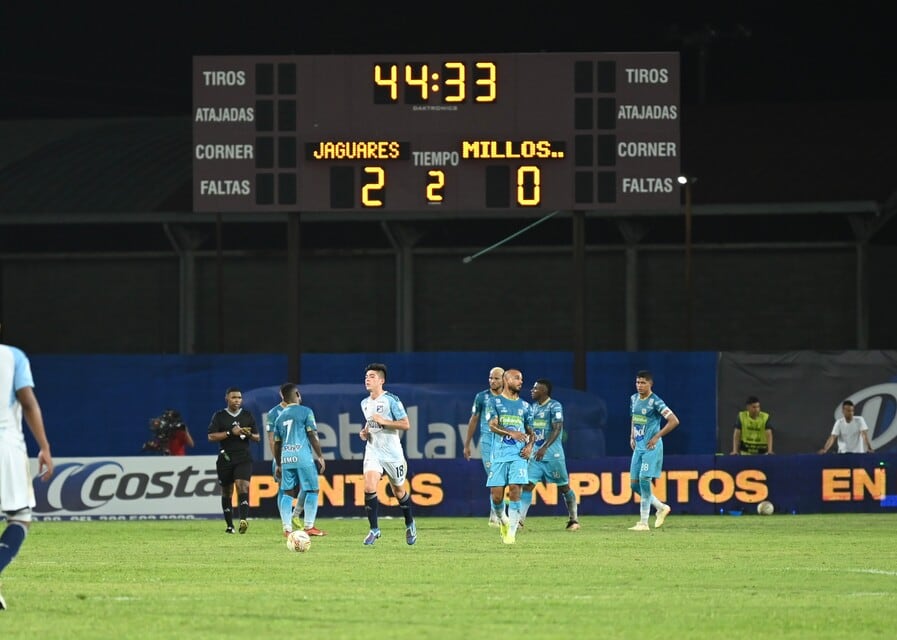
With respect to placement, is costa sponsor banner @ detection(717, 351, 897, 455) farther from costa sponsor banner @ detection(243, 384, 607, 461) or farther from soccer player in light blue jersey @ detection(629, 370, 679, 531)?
soccer player in light blue jersey @ detection(629, 370, 679, 531)

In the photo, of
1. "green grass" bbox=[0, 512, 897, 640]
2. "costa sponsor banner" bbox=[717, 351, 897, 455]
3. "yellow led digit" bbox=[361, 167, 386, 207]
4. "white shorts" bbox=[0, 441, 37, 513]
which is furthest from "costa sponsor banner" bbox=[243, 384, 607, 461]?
"white shorts" bbox=[0, 441, 37, 513]

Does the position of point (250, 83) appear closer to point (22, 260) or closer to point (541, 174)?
point (541, 174)

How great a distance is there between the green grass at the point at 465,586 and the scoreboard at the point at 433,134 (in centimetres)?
838

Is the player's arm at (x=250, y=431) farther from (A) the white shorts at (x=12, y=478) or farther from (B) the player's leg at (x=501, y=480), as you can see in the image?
(A) the white shorts at (x=12, y=478)

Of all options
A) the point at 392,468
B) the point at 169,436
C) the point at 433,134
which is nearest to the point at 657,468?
the point at 392,468

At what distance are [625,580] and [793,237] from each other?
114 ft

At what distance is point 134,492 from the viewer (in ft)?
92.5

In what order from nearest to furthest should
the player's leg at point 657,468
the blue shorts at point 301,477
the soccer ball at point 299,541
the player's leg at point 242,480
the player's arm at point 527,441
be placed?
the soccer ball at point 299,541, the player's arm at point 527,441, the blue shorts at point 301,477, the player's leg at point 657,468, the player's leg at point 242,480

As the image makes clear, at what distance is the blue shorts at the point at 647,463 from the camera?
22.9 metres

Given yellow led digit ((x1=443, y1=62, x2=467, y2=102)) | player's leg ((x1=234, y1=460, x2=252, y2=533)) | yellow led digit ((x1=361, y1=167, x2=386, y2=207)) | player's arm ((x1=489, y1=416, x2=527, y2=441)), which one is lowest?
player's leg ((x1=234, y1=460, x2=252, y2=533))

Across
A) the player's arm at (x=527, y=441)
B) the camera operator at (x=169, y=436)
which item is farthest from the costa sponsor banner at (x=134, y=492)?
the player's arm at (x=527, y=441)

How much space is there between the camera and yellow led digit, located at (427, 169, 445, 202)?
94.4ft

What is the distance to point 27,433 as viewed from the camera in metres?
33.2

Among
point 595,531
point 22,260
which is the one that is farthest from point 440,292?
point 595,531
